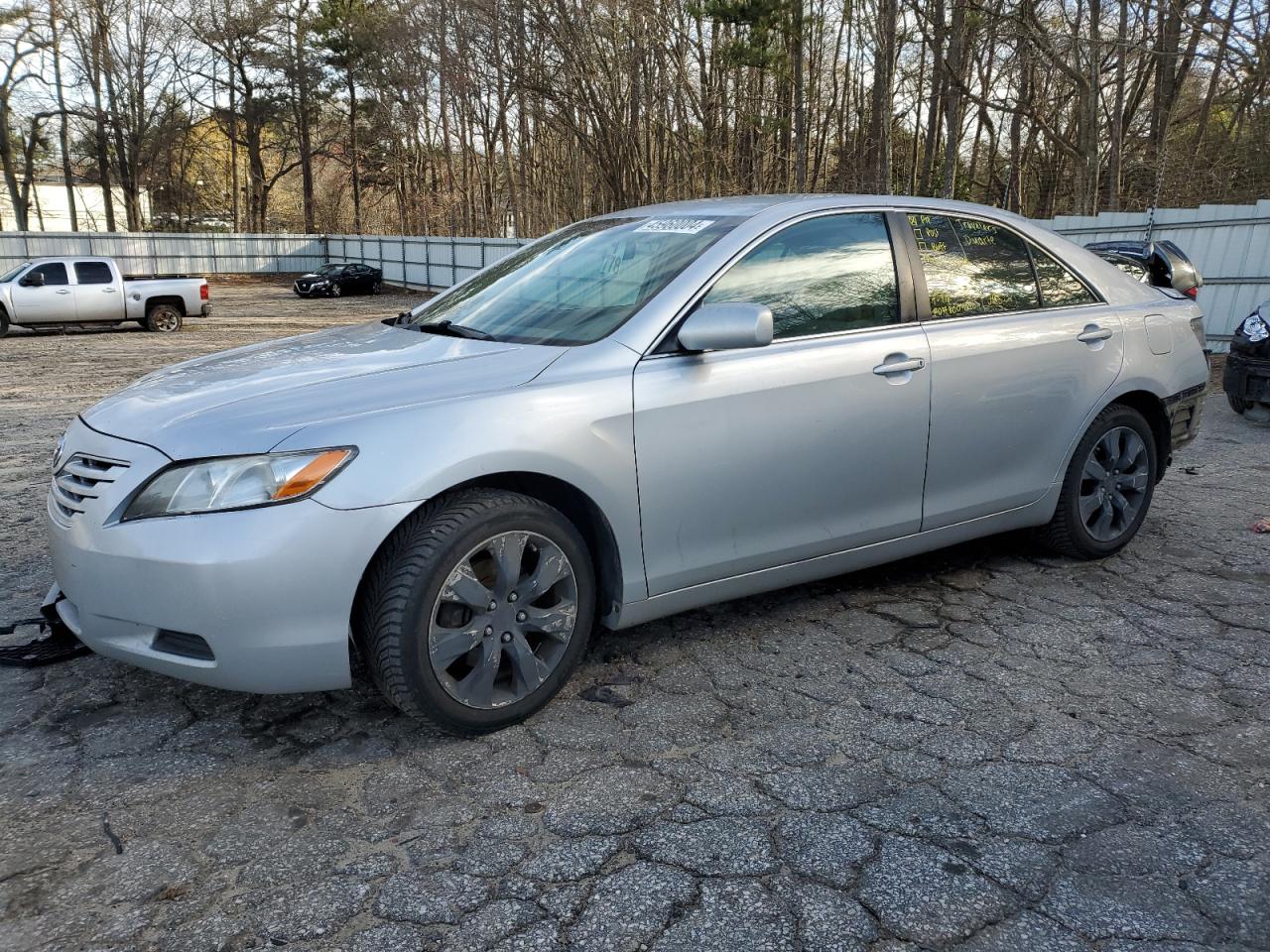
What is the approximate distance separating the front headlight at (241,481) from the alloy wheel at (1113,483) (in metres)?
3.36

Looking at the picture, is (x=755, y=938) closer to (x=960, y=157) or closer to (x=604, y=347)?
(x=604, y=347)

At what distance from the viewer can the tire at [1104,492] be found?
14.6 ft

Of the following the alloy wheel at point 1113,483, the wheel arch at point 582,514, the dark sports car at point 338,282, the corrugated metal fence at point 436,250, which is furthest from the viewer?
the dark sports car at point 338,282

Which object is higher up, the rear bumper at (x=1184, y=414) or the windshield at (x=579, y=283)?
the windshield at (x=579, y=283)

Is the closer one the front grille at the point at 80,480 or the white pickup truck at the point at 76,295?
the front grille at the point at 80,480

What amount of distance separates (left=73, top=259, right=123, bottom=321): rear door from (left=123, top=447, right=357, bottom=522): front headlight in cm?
1916

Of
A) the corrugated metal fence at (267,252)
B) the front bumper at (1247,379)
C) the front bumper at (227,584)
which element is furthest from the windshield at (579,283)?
the corrugated metal fence at (267,252)

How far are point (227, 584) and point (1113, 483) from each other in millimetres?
3866

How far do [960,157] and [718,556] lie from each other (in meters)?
34.0

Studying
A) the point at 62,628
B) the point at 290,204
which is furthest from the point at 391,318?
the point at 290,204

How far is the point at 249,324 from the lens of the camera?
74.6ft

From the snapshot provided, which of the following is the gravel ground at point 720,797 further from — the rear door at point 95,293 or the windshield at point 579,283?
the rear door at point 95,293

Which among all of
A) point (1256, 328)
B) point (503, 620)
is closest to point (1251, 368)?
point (1256, 328)

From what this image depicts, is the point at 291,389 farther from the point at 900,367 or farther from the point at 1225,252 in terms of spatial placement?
the point at 1225,252
